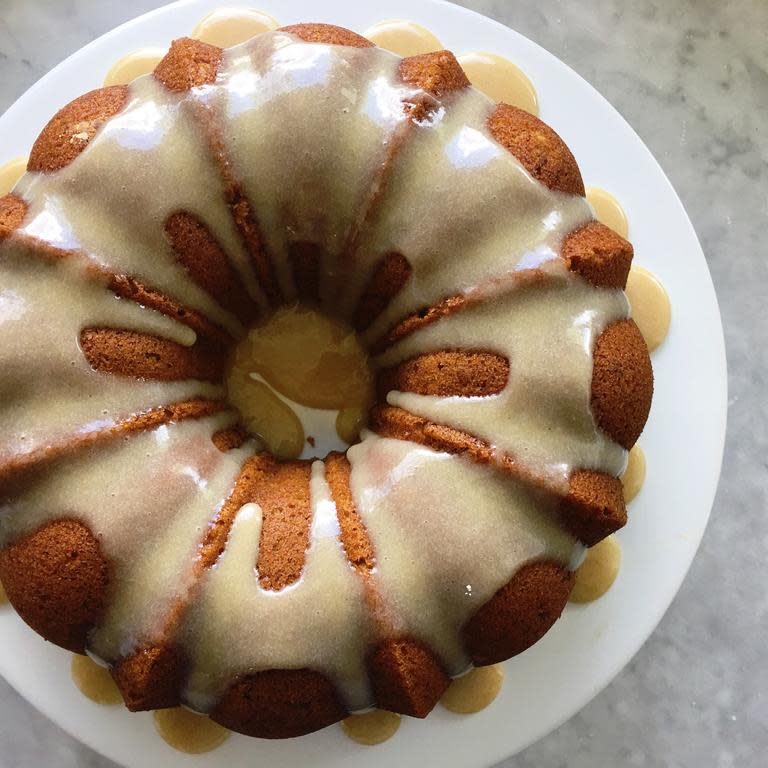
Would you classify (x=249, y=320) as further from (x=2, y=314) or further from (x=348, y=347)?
(x=2, y=314)

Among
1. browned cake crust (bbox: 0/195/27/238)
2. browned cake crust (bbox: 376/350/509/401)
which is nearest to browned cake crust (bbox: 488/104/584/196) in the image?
browned cake crust (bbox: 376/350/509/401)

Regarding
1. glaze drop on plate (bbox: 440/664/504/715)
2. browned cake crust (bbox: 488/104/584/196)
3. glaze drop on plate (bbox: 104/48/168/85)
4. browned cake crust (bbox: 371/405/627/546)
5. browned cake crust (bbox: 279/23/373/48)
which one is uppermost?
browned cake crust (bbox: 279/23/373/48)

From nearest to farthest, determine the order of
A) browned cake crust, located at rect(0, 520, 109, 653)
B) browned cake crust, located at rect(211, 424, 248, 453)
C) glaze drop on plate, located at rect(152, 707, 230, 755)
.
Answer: browned cake crust, located at rect(0, 520, 109, 653) → browned cake crust, located at rect(211, 424, 248, 453) → glaze drop on plate, located at rect(152, 707, 230, 755)

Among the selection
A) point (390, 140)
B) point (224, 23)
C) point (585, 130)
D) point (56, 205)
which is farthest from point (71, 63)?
point (585, 130)

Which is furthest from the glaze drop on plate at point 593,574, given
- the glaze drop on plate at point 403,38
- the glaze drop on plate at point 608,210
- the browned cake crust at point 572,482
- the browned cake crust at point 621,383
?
the glaze drop on plate at point 403,38

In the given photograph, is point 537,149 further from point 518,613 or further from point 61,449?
point 61,449

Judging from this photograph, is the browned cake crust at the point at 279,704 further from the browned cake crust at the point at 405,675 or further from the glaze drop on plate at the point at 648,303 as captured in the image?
the glaze drop on plate at the point at 648,303

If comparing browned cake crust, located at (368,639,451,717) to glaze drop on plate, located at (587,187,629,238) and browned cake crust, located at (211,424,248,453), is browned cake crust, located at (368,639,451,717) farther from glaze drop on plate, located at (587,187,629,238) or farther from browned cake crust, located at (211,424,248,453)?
glaze drop on plate, located at (587,187,629,238)
